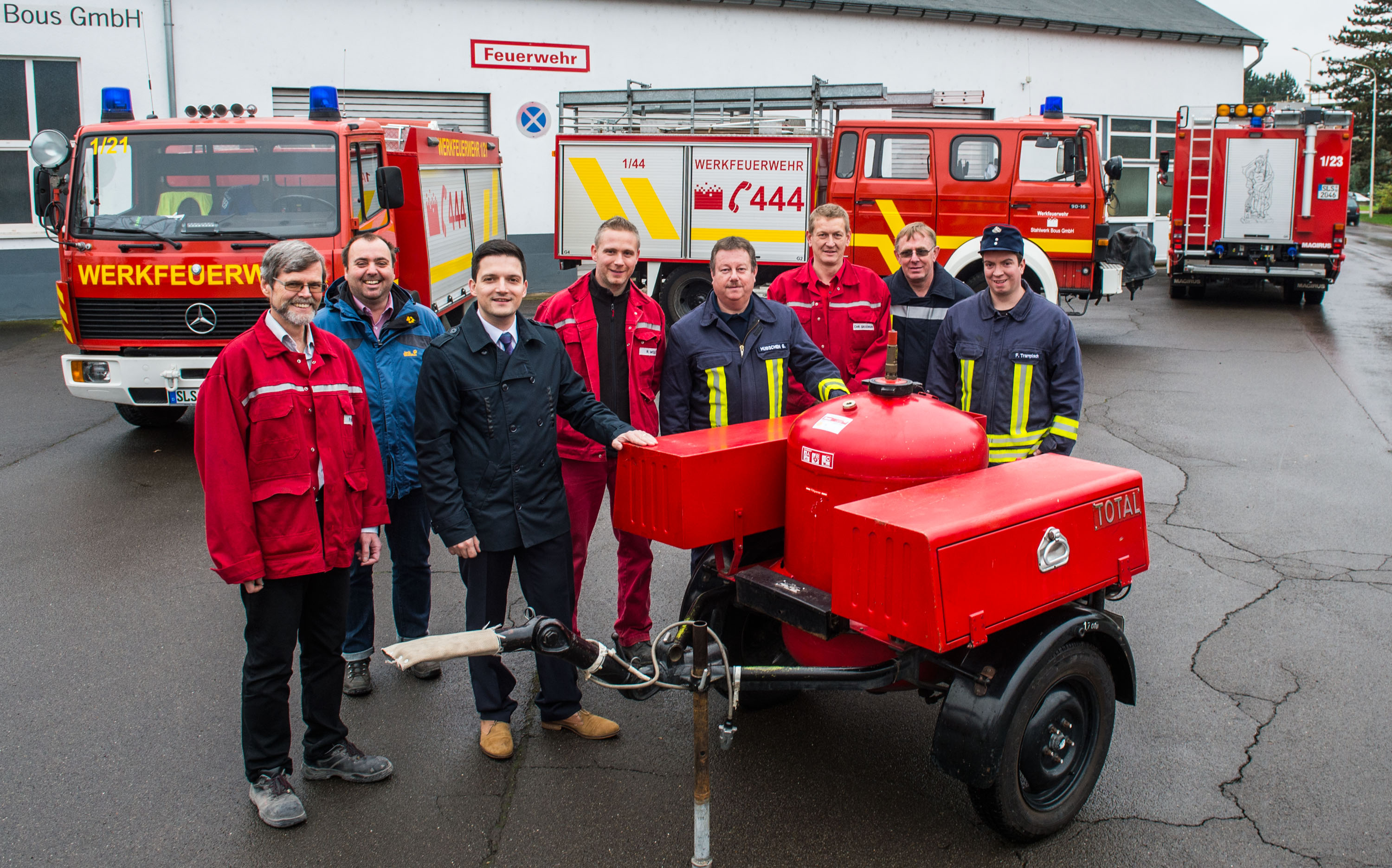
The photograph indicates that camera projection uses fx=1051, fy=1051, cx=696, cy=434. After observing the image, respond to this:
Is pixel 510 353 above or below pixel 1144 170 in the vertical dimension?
below

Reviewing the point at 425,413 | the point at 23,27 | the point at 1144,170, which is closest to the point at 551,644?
the point at 425,413

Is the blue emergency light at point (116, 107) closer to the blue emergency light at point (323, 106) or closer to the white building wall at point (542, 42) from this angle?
the blue emergency light at point (323, 106)

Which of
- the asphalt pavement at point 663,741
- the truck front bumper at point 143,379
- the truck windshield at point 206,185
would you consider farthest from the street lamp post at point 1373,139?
the truck front bumper at point 143,379

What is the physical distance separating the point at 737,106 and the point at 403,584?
9.75 m

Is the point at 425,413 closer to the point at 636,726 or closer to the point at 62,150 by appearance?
the point at 636,726

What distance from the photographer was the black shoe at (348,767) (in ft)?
12.3

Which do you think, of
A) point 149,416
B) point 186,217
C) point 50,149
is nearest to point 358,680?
point 186,217

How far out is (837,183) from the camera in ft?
40.5

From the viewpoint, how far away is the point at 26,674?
15.0 ft

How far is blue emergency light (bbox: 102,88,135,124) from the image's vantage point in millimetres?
8523

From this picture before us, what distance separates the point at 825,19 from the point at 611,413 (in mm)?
18447

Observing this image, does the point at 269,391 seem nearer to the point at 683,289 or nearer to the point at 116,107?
the point at 116,107

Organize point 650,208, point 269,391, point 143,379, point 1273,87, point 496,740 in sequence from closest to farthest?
point 269,391, point 496,740, point 143,379, point 650,208, point 1273,87

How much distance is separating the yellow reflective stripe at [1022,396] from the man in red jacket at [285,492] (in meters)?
2.62
